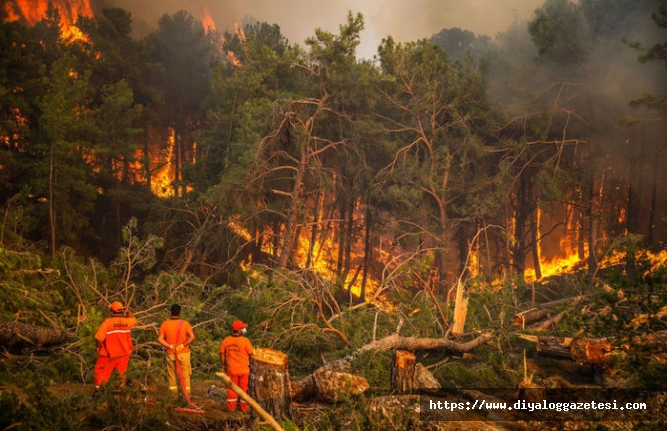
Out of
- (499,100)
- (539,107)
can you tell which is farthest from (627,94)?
(499,100)

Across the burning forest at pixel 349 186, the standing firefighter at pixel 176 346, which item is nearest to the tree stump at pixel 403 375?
the burning forest at pixel 349 186

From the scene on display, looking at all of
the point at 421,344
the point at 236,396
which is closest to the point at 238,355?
the point at 236,396

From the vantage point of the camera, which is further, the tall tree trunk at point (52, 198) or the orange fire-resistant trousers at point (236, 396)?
the tall tree trunk at point (52, 198)

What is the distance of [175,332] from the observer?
595 centimetres

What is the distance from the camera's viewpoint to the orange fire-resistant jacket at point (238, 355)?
571 centimetres

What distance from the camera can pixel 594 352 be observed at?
6973 millimetres

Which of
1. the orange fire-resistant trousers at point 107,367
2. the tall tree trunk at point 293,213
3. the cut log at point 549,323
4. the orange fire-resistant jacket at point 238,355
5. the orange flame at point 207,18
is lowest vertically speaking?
the orange fire-resistant trousers at point 107,367

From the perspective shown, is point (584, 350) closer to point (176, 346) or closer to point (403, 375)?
point (403, 375)

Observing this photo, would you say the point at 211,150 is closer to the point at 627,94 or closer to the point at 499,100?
the point at 499,100

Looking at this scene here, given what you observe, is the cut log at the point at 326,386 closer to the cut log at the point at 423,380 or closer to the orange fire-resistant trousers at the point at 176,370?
the cut log at the point at 423,380

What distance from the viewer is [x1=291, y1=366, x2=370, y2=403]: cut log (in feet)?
19.9

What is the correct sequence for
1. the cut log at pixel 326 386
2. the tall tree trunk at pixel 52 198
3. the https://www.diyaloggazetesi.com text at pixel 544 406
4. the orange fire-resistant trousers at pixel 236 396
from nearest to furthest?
1. the https://www.diyaloggazetesi.com text at pixel 544 406
2. the orange fire-resistant trousers at pixel 236 396
3. the cut log at pixel 326 386
4. the tall tree trunk at pixel 52 198

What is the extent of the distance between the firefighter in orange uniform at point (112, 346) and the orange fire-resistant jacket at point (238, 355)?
54.4 inches

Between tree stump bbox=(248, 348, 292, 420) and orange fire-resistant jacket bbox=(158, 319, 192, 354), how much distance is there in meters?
1.40
